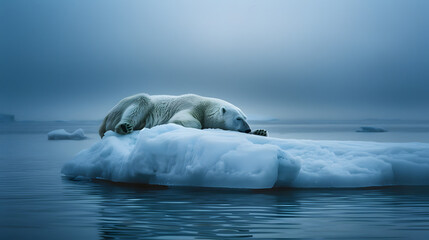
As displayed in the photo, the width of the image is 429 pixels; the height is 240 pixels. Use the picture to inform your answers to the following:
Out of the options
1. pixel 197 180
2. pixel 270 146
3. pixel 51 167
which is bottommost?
pixel 51 167

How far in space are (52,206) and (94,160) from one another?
117 inches

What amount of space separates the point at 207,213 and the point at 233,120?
4260 millimetres

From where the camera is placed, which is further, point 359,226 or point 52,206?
point 52,206

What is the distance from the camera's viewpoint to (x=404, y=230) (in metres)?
5.04

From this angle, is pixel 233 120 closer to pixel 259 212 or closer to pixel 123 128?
pixel 123 128

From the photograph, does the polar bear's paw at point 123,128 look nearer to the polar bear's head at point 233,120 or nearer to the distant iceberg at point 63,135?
the polar bear's head at point 233,120

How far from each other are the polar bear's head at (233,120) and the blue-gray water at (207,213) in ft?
8.18

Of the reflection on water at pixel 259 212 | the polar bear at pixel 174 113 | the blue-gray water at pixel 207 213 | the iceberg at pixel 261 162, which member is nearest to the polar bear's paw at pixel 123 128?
the polar bear at pixel 174 113

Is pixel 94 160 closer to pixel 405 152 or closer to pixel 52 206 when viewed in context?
pixel 52 206

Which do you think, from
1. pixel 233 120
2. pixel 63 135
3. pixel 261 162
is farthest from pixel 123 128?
pixel 63 135

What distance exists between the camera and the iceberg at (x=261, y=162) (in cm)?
764

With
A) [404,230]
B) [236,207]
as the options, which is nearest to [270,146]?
[236,207]

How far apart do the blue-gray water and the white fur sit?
2.07 metres

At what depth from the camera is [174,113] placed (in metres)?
10.5
